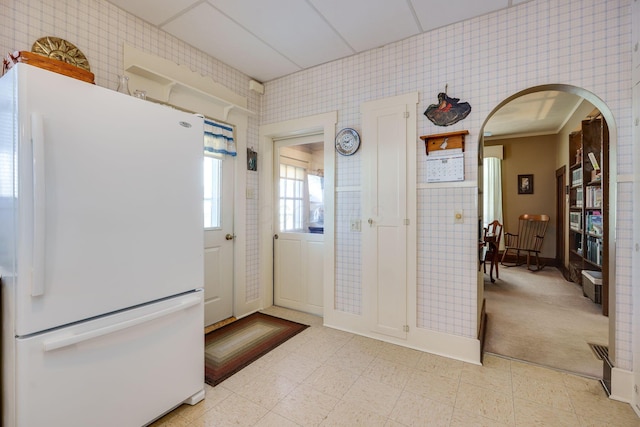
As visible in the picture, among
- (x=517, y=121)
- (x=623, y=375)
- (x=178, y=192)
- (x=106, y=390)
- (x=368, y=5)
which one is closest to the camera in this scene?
(x=106, y=390)

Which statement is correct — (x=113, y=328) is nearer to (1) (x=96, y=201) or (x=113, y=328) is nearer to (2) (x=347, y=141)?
(1) (x=96, y=201)

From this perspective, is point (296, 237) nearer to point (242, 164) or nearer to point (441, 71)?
point (242, 164)

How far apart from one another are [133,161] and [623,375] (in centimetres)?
312

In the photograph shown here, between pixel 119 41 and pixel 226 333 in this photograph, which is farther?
pixel 226 333

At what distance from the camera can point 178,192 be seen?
5.46 ft

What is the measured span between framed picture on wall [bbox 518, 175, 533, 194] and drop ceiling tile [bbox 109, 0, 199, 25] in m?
6.48

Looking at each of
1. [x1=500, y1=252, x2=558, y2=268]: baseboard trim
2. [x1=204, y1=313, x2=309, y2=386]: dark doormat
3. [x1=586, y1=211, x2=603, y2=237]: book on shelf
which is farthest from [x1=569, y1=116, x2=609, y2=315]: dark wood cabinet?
[x1=204, y1=313, x2=309, y2=386]: dark doormat

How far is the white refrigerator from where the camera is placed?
1155 millimetres

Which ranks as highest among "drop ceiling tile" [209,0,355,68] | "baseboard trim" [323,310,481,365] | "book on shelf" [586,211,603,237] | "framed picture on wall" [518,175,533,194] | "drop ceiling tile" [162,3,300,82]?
"drop ceiling tile" [162,3,300,82]

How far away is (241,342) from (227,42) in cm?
267

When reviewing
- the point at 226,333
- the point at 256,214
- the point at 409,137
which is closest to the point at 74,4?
the point at 256,214

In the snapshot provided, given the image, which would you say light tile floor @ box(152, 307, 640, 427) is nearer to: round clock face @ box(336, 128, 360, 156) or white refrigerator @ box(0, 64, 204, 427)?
white refrigerator @ box(0, 64, 204, 427)

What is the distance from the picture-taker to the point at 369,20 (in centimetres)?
227

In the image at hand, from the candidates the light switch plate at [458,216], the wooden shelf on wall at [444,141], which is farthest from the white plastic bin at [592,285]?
the wooden shelf on wall at [444,141]
